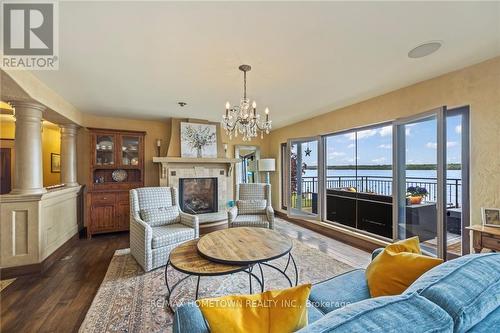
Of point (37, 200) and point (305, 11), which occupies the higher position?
point (305, 11)

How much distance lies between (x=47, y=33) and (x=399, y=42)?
2.95m

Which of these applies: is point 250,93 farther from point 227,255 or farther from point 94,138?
point 94,138

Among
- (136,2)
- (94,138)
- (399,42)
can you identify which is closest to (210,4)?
(136,2)

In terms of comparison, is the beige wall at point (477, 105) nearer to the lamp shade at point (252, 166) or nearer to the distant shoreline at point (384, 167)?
the distant shoreline at point (384, 167)

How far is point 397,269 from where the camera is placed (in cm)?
128

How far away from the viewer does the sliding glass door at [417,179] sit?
106 inches

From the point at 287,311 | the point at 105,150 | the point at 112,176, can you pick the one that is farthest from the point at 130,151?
the point at 287,311

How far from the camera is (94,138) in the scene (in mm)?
4164

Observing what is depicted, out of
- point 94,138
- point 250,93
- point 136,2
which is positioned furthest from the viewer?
point 94,138

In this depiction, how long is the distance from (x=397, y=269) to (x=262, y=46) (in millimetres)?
1980

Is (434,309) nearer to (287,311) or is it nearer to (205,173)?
(287,311)

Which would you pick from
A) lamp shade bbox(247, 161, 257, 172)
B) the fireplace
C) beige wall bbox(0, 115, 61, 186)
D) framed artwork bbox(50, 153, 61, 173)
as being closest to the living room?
beige wall bbox(0, 115, 61, 186)

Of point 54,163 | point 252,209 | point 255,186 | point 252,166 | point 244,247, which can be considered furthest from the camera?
point 252,166

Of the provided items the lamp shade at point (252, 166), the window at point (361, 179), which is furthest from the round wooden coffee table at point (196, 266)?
the lamp shade at point (252, 166)
